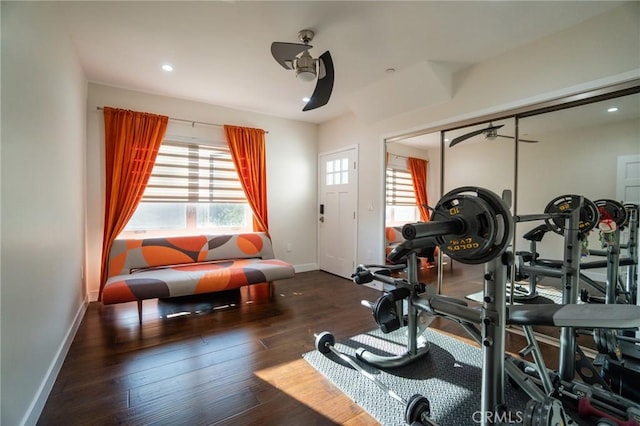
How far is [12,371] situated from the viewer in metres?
1.27

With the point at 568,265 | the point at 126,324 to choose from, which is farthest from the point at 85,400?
the point at 568,265

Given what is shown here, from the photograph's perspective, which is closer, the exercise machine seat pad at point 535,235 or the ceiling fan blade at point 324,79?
the ceiling fan blade at point 324,79

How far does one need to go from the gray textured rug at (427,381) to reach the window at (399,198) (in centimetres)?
157

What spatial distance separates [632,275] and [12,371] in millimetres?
3659

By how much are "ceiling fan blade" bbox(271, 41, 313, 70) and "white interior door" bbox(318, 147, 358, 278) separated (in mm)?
2266

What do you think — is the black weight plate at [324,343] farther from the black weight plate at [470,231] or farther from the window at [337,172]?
the window at [337,172]

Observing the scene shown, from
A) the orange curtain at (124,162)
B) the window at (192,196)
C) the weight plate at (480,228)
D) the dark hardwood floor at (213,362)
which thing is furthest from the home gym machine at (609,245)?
the orange curtain at (124,162)

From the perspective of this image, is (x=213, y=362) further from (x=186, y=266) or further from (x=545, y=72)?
(x=545, y=72)

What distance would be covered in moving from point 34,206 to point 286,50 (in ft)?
5.91

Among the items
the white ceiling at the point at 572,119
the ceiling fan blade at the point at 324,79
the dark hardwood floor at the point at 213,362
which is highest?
the ceiling fan blade at the point at 324,79

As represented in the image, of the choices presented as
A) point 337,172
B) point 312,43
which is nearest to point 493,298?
point 312,43

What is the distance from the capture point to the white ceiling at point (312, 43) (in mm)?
2049

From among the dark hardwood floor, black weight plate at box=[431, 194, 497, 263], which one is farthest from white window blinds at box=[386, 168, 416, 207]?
black weight plate at box=[431, 194, 497, 263]

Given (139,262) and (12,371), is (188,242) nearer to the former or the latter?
(139,262)
